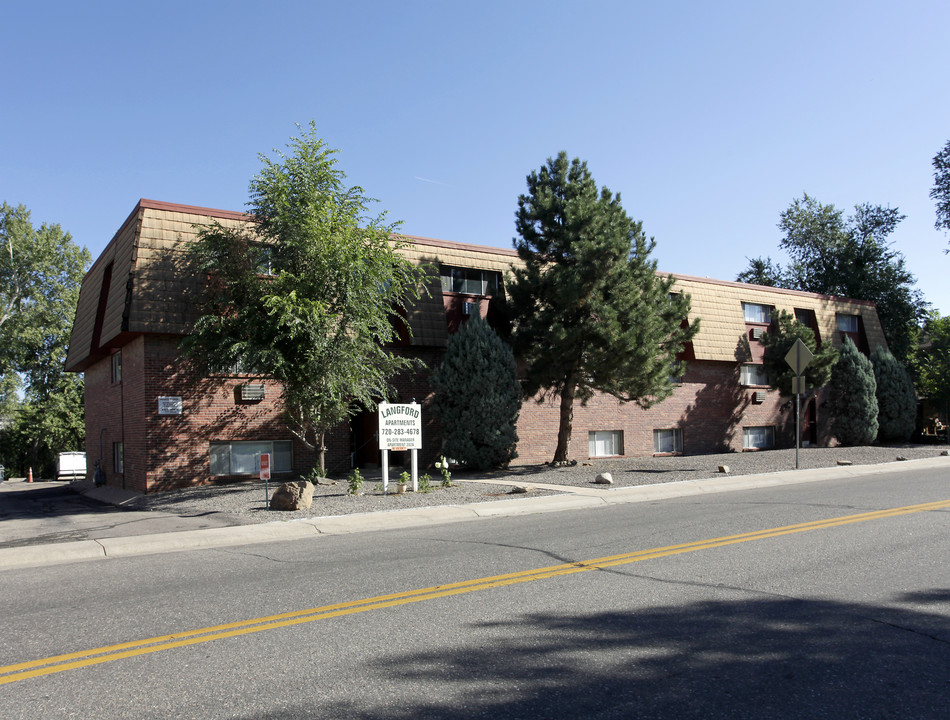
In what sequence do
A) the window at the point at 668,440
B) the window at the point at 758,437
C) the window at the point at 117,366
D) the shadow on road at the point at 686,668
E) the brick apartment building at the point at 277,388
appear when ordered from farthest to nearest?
the window at the point at 758,437
the window at the point at 668,440
the window at the point at 117,366
the brick apartment building at the point at 277,388
the shadow on road at the point at 686,668

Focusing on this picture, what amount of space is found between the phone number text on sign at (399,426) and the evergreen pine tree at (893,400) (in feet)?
75.4

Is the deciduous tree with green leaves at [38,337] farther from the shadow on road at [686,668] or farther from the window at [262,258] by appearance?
the shadow on road at [686,668]

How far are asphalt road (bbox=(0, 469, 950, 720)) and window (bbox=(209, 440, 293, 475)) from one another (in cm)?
887

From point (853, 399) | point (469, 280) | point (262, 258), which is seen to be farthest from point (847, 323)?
point (262, 258)

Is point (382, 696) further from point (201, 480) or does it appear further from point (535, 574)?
point (201, 480)

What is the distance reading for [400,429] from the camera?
15367 mm

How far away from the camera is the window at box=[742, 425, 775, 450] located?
28312 mm

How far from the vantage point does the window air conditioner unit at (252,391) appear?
18016mm

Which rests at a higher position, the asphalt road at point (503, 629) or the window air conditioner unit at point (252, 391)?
the window air conditioner unit at point (252, 391)

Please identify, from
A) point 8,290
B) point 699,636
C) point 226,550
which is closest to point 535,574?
point 699,636

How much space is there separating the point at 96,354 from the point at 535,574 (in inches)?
735

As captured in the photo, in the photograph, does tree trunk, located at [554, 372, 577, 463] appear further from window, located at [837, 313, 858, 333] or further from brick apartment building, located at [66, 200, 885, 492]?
window, located at [837, 313, 858, 333]

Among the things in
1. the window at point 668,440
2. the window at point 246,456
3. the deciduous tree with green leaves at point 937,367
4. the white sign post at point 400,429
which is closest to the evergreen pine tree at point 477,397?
the white sign post at point 400,429

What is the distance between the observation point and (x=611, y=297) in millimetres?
18875
